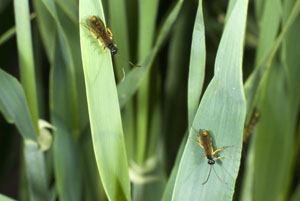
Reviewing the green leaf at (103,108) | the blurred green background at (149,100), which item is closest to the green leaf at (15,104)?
the blurred green background at (149,100)

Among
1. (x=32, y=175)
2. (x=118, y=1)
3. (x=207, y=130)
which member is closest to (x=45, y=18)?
(x=118, y=1)

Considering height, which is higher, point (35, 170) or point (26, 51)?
point (26, 51)

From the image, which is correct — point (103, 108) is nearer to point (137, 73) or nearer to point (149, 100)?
point (137, 73)

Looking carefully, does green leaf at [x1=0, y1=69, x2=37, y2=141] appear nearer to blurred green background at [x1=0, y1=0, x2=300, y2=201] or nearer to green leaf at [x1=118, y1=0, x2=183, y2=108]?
blurred green background at [x1=0, y1=0, x2=300, y2=201]

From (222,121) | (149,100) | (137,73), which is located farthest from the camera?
(149,100)

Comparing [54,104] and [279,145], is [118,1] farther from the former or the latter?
[279,145]

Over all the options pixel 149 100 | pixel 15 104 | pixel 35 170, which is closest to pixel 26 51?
pixel 15 104

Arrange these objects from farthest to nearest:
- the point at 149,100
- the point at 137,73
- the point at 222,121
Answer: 1. the point at 149,100
2. the point at 137,73
3. the point at 222,121
